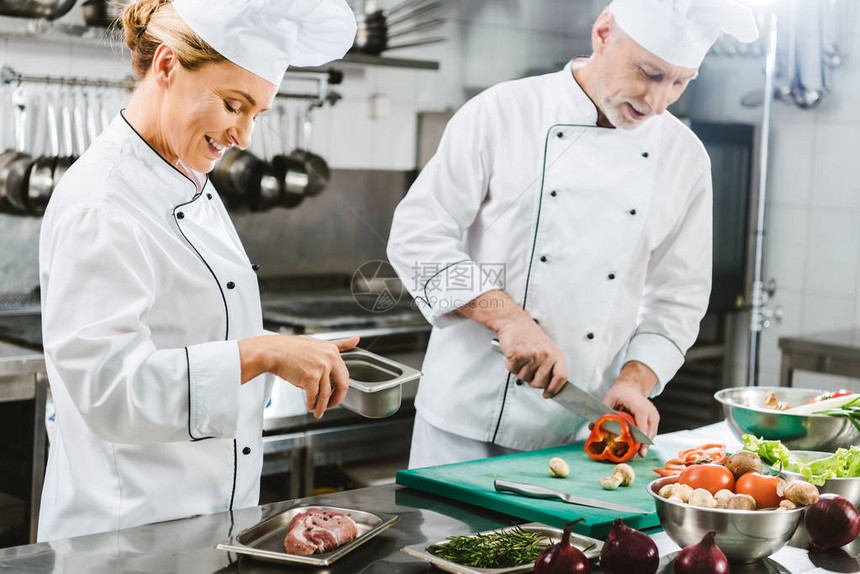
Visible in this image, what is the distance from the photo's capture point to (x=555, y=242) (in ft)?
6.16

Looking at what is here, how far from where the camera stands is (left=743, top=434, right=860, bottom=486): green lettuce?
138 cm

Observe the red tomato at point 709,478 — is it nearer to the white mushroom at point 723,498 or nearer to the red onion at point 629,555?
A: the white mushroom at point 723,498

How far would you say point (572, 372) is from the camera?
6.23 ft

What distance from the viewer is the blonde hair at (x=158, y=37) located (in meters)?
1.26

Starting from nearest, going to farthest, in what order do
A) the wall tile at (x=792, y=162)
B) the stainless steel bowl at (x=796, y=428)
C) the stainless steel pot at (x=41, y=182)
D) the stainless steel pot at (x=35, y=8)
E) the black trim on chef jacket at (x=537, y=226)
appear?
the stainless steel bowl at (x=796, y=428)
the black trim on chef jacket at (x=537, y=226)
the stainless steel pot at (x=35, y=8)
the stainless steel pot at (x=41, y=182)
the wall tile at (x=792, y=162)

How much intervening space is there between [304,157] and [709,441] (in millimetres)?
1966

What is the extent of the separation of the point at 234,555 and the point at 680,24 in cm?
121

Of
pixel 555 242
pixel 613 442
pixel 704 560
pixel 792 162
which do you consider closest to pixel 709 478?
pixel 704 560

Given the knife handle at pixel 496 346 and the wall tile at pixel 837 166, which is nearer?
the knife handle at pixel 496 346

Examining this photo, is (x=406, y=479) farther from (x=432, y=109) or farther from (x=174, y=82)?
(x=432, y=109)

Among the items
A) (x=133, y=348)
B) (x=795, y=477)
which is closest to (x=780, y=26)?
(x=795, y=477)

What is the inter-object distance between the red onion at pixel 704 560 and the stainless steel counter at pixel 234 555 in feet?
0.26

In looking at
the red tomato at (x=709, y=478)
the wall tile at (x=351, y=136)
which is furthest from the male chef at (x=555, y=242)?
the wall tile at (x=351, y=136)

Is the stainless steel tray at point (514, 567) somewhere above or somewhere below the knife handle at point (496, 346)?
below
